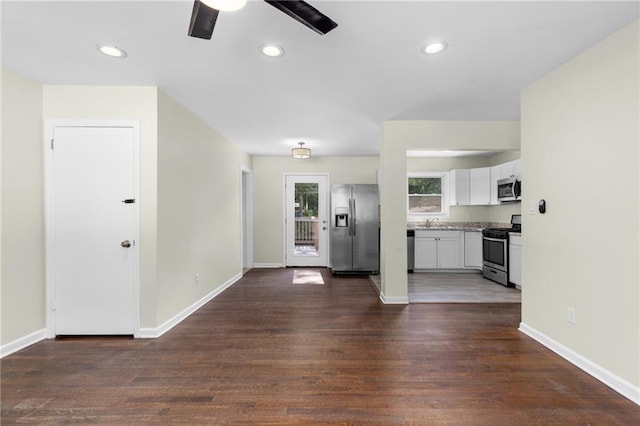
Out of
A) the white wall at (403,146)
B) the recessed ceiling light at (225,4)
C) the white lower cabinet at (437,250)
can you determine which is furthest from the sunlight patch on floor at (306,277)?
the recessed ceiling light at (225,4)

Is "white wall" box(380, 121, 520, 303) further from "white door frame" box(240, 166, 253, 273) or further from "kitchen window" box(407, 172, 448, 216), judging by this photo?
"white door frame" box(240, 166, 253, 273)

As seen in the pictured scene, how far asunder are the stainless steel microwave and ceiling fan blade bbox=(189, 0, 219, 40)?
4.91 metres

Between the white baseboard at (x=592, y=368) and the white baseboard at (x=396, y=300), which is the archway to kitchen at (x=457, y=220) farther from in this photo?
Result: the white baseboard at (x=592, y=368)

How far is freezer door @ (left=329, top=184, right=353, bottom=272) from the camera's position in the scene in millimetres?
5738

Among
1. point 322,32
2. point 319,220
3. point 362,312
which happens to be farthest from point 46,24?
point 319,220

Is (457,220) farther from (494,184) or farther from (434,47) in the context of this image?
(434,47)

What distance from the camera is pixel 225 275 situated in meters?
4.71

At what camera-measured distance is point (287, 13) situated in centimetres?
146

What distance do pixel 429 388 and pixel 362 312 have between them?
1545mm

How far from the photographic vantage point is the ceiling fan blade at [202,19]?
4.76 ft

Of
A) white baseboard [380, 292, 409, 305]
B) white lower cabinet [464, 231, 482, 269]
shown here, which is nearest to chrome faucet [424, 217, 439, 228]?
white lower cabinet [464, 231, 482, 269]

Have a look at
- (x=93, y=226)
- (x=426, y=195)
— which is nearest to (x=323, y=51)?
(x=93, y=226)

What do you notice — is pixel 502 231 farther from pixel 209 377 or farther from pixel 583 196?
pixel 209 377

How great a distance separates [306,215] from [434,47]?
4645 mm
